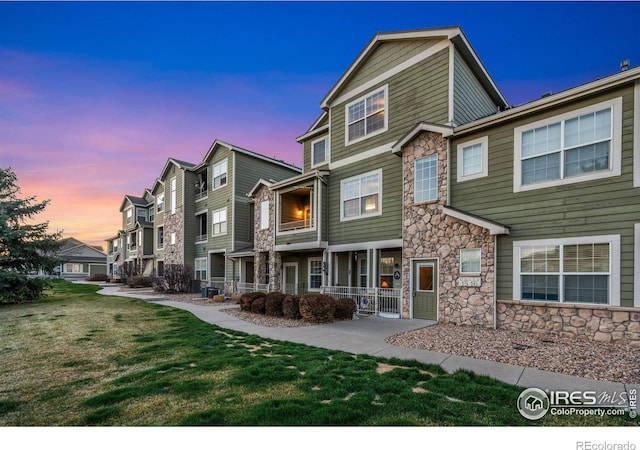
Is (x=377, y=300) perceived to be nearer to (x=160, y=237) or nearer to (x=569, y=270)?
(x=569, y=270)

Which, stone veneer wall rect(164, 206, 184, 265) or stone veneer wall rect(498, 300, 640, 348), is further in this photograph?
stone veneer wall rect(164, 206, 184, 265)

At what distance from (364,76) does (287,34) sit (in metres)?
3.68

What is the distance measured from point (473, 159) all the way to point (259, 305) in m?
9.49

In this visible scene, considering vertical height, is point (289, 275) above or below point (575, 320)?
below

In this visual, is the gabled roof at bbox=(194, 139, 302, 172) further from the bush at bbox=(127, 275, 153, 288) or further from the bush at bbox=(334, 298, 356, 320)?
the bush at bbox=(334, 298, 356, 320)

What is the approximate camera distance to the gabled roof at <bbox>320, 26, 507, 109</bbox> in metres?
11.1

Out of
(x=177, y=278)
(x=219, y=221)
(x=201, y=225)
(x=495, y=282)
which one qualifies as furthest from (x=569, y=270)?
(x=201, y=225)

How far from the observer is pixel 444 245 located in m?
10.6

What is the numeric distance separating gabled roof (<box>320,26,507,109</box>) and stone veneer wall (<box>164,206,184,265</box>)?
665 inches

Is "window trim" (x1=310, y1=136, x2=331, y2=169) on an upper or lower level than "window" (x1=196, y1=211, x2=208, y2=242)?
upper

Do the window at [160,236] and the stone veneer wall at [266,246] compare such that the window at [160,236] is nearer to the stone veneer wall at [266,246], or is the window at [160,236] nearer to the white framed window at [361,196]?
the stone veneer wall at [266,246]

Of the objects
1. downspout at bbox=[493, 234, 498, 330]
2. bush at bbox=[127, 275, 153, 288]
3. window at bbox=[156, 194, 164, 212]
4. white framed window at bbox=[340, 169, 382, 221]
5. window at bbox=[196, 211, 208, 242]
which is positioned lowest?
bush at bbox=[127, 275, 153, 288]

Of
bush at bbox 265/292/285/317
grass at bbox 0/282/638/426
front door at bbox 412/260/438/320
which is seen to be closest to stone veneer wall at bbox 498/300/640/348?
front door at bbox 412/260/438/320

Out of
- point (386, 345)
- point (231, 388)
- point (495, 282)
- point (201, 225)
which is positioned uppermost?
point (201, 225)
